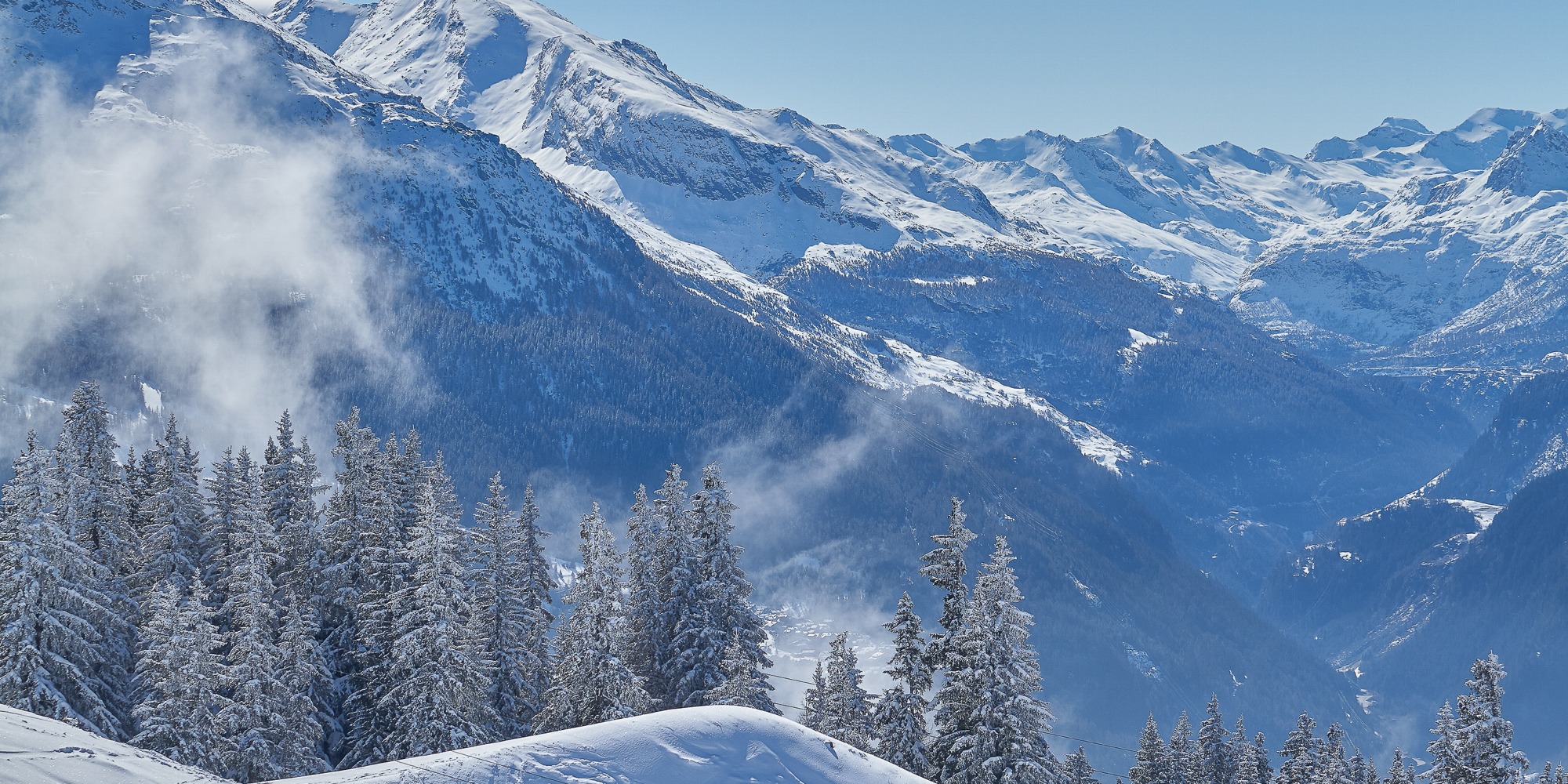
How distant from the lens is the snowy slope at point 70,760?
25750mm

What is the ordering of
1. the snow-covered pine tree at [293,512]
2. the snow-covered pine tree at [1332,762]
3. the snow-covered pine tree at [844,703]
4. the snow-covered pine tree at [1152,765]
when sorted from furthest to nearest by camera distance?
the snow-covered pine tree at [1152,765]
the snow-covered pine tree at [1332,762]
the snow-covered pine tree at [293,512]
the snow-covered pine tree at [844,703]

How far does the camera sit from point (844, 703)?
5284cm

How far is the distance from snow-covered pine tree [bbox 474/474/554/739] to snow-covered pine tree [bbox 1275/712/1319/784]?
43032mm

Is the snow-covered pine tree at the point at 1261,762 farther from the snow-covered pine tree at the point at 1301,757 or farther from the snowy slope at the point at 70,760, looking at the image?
the snowy slope at the point at 70,760

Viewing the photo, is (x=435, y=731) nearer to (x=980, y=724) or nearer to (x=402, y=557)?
(x=402, y=557)

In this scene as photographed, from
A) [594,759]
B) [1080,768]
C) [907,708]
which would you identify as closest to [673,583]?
[907,708]

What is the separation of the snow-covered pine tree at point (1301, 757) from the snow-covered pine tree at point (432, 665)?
47.6m

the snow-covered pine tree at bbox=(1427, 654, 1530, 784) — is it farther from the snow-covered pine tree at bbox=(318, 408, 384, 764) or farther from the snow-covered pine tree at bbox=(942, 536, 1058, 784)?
the snow-covered pine tree at bbox=(318, 408, 384, 764)

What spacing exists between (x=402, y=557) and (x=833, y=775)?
2487 centimetres

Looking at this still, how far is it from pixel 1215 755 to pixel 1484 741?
910 inches

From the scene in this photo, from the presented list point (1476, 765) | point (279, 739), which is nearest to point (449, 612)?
point (279, 739)

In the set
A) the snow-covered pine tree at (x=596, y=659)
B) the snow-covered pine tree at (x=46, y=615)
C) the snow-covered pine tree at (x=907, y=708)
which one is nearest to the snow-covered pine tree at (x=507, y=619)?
the snow-covered pine tree at (x=596, y=659)

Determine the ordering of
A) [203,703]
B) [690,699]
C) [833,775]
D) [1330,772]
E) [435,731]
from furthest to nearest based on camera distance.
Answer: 1. [1330,772]
2. [690,699]
3. [435,731]
4. [203,703]
5. [833,775]

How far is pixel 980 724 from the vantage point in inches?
1831
